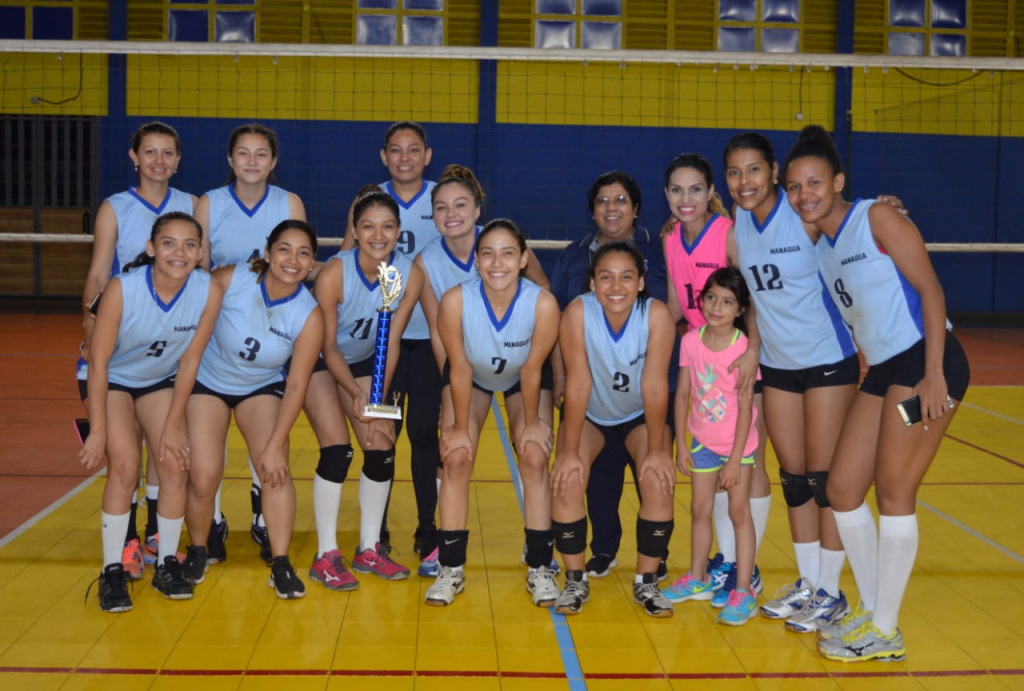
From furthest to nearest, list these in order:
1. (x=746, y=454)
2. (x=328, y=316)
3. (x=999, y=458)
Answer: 1. (x=999, y=458)
2. (x=328, y=316)
3. (x=746, y=454)

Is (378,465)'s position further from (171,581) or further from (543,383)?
(171,581)

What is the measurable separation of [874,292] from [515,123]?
37.1ft

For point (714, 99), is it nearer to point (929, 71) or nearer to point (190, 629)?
point (929, 71)

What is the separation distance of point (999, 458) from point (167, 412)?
5259 mm

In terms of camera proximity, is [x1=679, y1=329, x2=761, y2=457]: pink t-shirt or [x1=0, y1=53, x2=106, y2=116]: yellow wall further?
[x1=0, y1=53, x2=106, y2=116]: yellow wall

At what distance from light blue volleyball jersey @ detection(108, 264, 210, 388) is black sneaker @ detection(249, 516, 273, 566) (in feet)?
2.96

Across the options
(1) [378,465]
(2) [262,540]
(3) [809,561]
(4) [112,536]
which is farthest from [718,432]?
(4) [112,536]

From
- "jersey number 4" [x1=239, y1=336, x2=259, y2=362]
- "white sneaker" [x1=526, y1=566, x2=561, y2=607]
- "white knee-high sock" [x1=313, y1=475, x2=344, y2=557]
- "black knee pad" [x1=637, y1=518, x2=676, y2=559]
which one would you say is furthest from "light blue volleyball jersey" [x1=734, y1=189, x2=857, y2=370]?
"jersey number 4" [x1=239, y1=336, x2=259, y2=362]

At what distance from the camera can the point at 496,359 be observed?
13.4ft

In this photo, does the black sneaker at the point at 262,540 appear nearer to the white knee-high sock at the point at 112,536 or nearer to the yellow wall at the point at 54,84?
the white knee-high sock at the point at 112,536

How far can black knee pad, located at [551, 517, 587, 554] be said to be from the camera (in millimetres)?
4055

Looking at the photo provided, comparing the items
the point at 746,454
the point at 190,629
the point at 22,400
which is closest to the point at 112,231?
the point at 190,629

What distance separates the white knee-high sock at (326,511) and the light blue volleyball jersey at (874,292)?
2.23 metres

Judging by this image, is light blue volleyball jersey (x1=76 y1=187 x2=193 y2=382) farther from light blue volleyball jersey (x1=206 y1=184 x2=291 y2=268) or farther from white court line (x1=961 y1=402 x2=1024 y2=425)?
white court line (x1=961 y1=402 x2=1024 y2=425)
